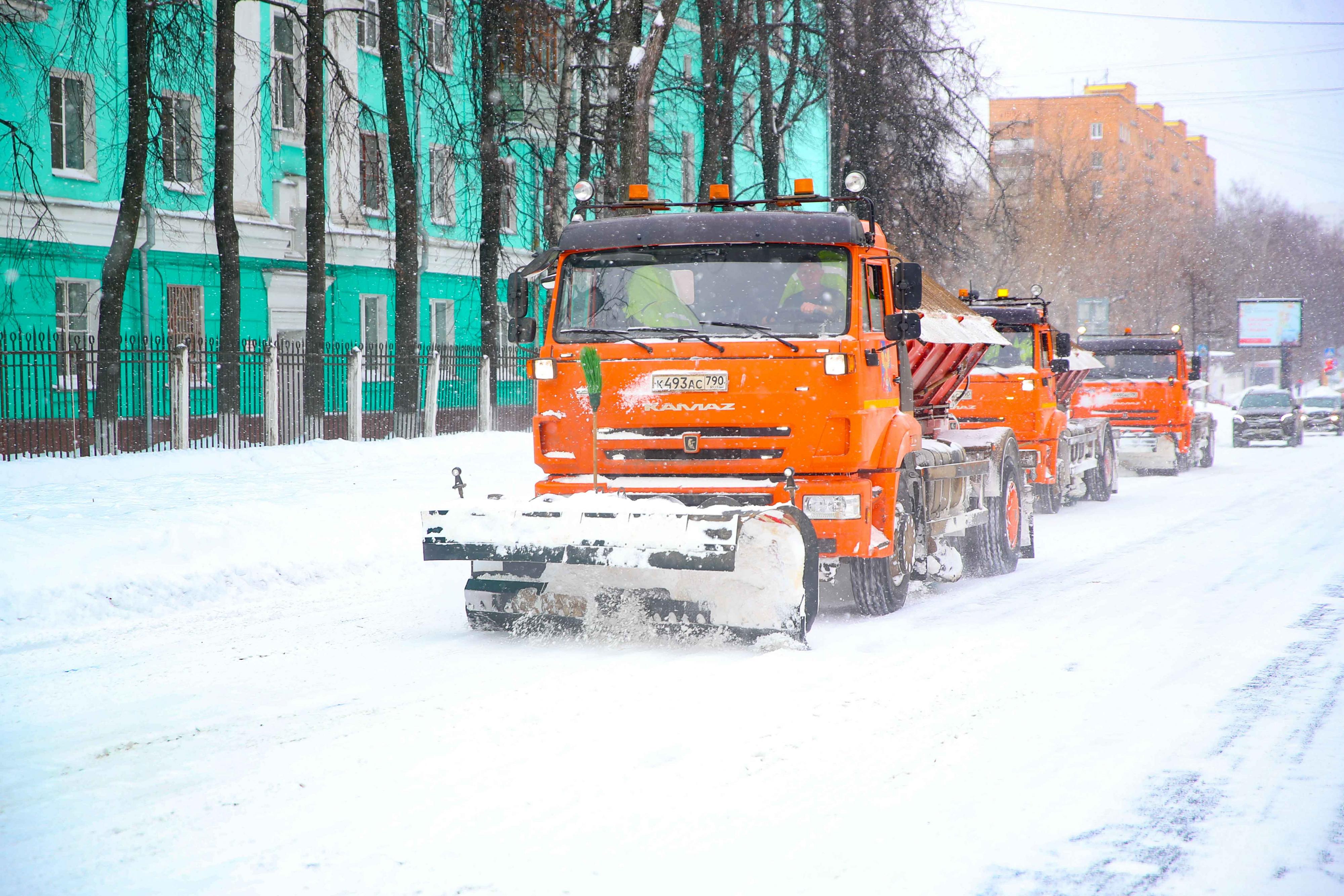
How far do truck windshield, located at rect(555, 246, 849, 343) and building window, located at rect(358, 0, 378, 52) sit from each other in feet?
61.3

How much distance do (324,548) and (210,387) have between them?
680cm

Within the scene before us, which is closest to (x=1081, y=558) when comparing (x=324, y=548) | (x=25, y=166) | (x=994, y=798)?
(x=324, y=548)

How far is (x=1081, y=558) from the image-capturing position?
39.2 ft

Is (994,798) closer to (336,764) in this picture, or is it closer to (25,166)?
(336,764)

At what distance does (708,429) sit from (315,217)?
14281 millimetres

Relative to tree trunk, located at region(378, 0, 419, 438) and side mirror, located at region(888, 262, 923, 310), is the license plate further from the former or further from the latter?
tree trunk, located at region(378, 0, 419, 438)

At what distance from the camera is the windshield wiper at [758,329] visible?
762 centimetres

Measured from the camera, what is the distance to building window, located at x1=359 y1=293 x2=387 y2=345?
28.4 meters

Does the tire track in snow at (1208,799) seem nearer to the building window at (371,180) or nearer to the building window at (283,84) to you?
the building window at (371,180)

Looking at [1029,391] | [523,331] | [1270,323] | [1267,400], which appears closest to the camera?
[523,331]

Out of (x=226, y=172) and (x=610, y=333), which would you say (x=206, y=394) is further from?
(x=610, y=333)


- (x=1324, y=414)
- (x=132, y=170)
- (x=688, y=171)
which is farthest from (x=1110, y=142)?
(x=132, y=170)

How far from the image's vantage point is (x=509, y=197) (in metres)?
23.3

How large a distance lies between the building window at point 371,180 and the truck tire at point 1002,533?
17.6 m
